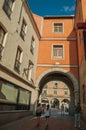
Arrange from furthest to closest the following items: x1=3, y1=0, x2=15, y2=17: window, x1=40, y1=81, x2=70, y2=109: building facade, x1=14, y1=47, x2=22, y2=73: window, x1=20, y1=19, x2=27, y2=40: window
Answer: x1=40, y1=81, x2=70, y2=109: building facade
x1=20, y1=19, x2=27, y2=40: window
x1=14, y1=47, x2=22, y2=73: window
x1=3, y1=0, x2=15, y2=17: window

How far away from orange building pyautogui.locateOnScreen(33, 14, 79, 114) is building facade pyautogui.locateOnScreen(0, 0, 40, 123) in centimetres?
230

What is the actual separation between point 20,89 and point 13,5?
706cm

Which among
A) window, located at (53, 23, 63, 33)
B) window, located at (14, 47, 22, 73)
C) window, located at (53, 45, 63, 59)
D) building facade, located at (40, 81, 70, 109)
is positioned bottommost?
building facade, located at (40, 81, 70, 109)

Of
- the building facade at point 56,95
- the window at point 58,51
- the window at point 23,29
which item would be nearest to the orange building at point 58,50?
the window at point 58,51

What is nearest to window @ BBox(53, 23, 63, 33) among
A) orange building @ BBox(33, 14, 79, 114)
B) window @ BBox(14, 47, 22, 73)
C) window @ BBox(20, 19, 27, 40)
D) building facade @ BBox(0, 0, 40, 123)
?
orange building @ BBox(33, 14, 79, 114)

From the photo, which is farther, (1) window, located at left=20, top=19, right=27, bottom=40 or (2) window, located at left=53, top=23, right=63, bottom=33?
(2) window, located at left=53, top=23, right=63, bottom=33

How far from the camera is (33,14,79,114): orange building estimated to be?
1686 centimetres

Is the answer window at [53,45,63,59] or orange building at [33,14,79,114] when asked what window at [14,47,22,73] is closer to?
orange building at [33,14,79,114]

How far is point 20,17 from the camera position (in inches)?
491

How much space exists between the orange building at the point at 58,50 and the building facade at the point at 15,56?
2302 millimetres

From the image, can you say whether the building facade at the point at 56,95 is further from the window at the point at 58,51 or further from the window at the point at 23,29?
the window at the point at 23,29

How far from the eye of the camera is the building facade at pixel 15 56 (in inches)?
374

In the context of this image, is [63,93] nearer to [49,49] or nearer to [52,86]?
[52,86]

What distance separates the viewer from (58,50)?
18.2 m
